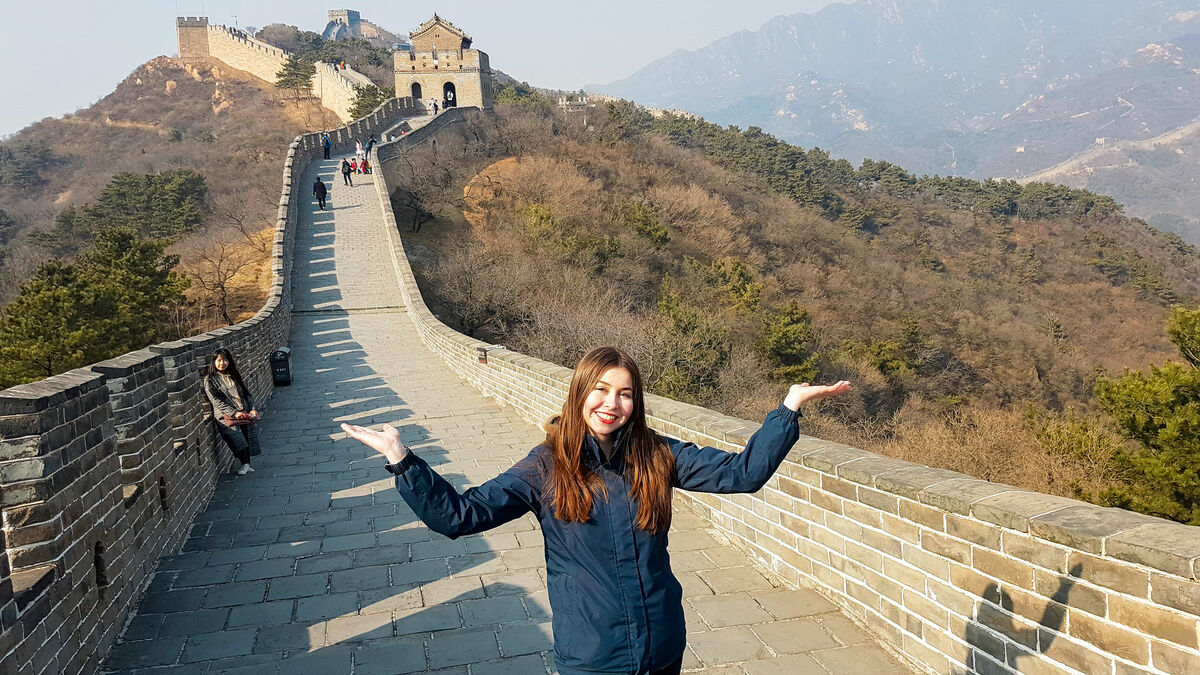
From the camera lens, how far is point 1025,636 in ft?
9.48

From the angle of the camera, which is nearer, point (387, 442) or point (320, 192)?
point (387, 442)

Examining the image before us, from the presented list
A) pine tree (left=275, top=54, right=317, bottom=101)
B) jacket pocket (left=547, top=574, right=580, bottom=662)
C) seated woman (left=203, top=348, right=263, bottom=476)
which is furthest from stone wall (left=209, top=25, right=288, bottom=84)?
jacket pocket (left=547, top=574, right=580, bottom=662)

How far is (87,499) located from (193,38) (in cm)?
8175

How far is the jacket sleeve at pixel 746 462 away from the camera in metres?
2.28

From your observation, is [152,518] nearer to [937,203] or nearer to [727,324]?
[727,324]

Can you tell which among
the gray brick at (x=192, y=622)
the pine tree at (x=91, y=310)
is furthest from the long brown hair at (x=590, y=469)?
the pine tree at (x=91, y=310)

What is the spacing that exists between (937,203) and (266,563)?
242 feet

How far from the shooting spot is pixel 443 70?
4822 centimetres

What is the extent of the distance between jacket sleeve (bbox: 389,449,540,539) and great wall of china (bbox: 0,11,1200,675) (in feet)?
5.57

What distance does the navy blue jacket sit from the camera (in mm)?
2127

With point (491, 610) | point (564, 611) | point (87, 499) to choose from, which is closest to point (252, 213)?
point (87, 499)

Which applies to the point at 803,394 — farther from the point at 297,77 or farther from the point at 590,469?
the point at 297,77

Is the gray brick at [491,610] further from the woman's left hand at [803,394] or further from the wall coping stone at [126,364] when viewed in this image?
the woman's left hand at [803,394]

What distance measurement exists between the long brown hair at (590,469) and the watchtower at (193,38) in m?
82.5
